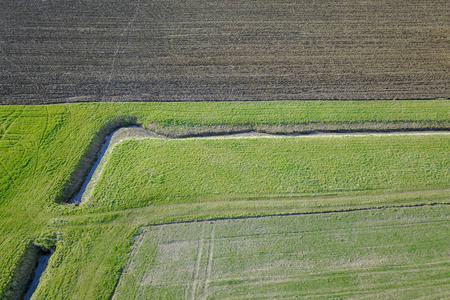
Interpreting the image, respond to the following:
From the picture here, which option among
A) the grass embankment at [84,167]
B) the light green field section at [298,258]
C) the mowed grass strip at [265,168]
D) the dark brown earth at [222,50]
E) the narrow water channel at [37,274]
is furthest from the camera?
the dark brown earth at [222,50]

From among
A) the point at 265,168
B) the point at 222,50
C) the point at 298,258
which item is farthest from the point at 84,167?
the point at 222,50

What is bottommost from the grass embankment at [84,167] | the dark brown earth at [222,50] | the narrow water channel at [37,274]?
the narrow water channel at [37,274]

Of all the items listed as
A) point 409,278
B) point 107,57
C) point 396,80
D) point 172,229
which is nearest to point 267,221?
point 172,229

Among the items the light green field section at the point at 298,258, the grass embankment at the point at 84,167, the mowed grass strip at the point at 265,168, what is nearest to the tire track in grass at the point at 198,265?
the light green field section at the point at 298,258

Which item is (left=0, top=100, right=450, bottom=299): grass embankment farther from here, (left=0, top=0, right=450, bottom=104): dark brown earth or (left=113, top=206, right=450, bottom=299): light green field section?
(left=0, top=0, right=450, bottom=104): dark brown earth

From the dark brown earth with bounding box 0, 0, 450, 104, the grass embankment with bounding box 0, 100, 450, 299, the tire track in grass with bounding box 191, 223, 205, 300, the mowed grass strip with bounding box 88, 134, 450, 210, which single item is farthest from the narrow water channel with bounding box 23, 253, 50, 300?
the dark brown earth with bounding box 0, 0, 450, 104

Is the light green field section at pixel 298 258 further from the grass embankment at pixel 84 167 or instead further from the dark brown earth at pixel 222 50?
the dark brown earth at pixel 222 50
